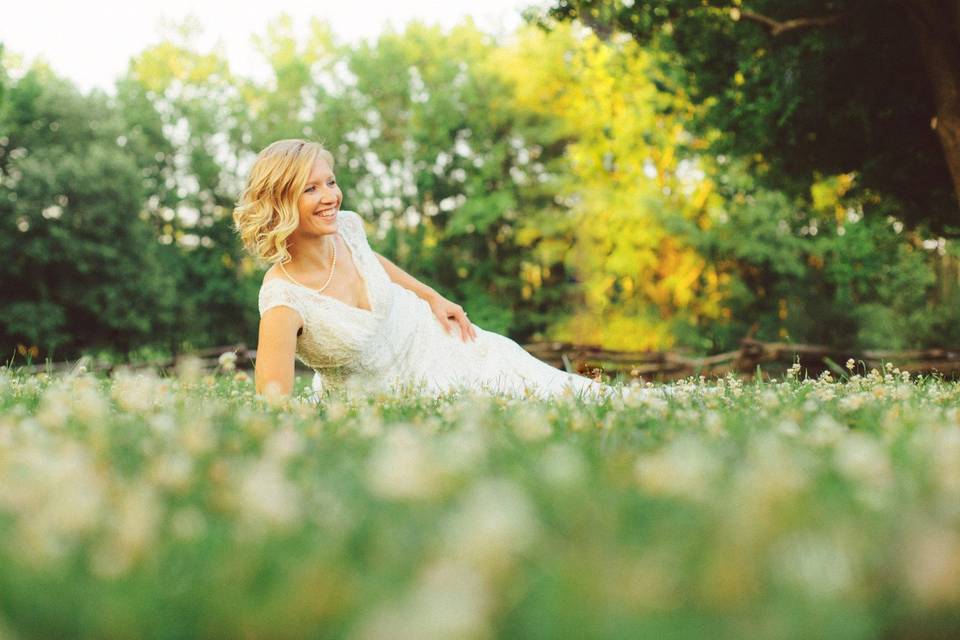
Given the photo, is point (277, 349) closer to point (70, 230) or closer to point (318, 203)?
point (318, 203)

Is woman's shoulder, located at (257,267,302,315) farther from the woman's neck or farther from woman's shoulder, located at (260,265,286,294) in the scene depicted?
the woman's neck

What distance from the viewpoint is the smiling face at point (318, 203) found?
235 inches

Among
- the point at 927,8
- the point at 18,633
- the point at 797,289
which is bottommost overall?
the point at 18,633

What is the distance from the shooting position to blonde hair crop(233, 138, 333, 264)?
19.4 feet

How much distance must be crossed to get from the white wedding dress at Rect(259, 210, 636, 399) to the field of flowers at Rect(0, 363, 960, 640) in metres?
3.82

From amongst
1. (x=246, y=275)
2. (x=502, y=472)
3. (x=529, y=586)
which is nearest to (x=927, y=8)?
(x=502, y=472)

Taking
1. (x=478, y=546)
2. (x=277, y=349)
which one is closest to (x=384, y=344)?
(x=277, y=349)

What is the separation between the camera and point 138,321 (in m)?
33.9

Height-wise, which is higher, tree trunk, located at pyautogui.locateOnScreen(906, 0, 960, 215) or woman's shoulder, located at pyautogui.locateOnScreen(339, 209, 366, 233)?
tree trunk, located at pyautogui.locateOnScreen(906, 0, 960, 215)

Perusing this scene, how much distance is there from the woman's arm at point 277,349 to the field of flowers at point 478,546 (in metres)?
3.17

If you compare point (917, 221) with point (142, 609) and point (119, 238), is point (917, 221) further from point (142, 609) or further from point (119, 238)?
point (119, 238)

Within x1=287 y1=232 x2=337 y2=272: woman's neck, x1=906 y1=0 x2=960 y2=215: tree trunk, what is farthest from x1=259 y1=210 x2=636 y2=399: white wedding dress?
x1=906 y1=0 x2=960 y2=215: tree trunk

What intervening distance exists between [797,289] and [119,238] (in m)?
26.2

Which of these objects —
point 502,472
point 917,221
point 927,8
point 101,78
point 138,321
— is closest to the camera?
point 502,472
